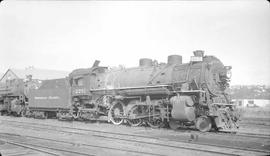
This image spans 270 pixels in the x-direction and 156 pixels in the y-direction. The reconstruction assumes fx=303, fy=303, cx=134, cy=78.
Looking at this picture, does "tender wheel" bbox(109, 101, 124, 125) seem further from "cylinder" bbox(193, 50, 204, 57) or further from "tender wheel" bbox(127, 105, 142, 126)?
"cylinder" bbox(193, 50, 204, 57)

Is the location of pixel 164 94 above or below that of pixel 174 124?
above

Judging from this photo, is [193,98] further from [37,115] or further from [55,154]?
[37,115]

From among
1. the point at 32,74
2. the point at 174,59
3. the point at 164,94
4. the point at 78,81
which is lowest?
the point at 164,94

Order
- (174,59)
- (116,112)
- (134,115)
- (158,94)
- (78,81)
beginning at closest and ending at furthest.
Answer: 1. (158,94)
2. (134,115)
3. (174,59)
4. (116,112)
5. (78,81)

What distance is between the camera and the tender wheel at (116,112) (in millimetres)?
18406

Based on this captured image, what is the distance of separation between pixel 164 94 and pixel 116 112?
386cm

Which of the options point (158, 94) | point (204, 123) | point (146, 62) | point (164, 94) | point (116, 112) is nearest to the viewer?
point (204, 123)

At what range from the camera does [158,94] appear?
16.4m

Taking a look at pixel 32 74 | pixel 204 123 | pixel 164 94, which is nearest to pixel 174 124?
pixel 164 94

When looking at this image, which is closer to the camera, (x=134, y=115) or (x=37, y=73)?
(x=134, y=115)

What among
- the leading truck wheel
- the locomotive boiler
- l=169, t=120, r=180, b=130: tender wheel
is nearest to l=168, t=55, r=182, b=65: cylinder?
the locomotive boiler

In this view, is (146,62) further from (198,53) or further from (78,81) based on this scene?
(78,81)

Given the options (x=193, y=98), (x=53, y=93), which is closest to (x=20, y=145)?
(x=193, y=98)

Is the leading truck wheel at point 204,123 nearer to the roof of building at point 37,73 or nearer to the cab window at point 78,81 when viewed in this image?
the cab window at point 78,81
